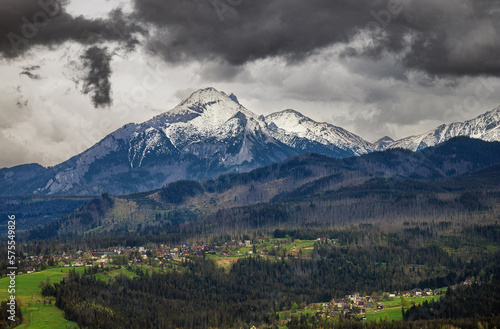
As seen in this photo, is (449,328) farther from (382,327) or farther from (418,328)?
(382,327)

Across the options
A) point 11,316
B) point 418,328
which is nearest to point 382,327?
point 418,328

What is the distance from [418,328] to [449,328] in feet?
33.5

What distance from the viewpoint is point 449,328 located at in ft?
621

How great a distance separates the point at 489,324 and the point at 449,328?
532 inches

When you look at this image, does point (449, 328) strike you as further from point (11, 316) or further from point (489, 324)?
point (11, 316)

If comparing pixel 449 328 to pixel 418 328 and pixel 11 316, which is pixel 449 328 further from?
pixel 11 316

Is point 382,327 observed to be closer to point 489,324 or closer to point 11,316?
point 489,324

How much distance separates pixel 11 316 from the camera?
198875mm

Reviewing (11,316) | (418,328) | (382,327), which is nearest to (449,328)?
(418,328)

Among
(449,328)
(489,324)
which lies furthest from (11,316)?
(489,324)

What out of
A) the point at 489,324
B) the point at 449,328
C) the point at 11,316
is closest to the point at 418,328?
the point at 449,328

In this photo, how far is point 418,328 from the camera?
627 ft

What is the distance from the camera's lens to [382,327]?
198 metres

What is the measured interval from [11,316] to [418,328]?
143 metres
